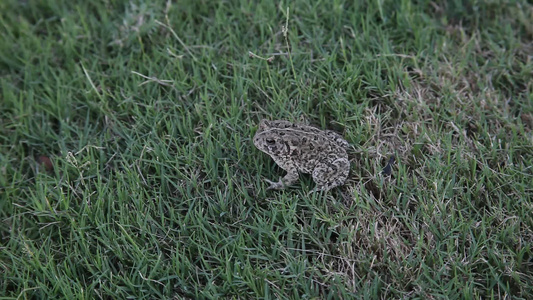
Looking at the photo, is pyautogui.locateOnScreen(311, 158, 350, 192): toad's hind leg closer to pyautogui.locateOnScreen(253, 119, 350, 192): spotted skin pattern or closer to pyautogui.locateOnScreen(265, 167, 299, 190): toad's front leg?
pyautogui.locateOnScreen(253, 119, 350, 192): spotted skin pattern

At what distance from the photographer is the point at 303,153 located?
3.94 metres

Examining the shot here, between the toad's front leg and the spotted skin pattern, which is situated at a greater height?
the spotted skin pattern

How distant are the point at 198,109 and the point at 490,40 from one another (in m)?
2.69

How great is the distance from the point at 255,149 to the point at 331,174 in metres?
0.68

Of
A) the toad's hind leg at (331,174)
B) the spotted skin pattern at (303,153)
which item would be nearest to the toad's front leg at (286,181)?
the spotted skin pattern at (303,153)

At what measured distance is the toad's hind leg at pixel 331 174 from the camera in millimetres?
3830

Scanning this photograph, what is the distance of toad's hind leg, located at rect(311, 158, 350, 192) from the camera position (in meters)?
3.83

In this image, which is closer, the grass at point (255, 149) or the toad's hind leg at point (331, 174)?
the grass at point (255, 149)

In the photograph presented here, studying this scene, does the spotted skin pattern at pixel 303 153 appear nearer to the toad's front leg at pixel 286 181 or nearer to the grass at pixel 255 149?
the toad's front leg at pixel 286 181

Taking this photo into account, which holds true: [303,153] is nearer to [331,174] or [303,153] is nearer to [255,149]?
[331,174]

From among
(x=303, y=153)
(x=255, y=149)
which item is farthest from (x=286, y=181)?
(x=255, y=149)

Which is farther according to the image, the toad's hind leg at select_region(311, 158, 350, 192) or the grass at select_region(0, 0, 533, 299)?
the toad's hind leg at select_region(311, 158, 350, 192)

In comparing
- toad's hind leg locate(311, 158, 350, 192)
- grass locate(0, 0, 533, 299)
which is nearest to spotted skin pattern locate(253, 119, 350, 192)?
toad's hind leg locate(311, 158, 350, 192)

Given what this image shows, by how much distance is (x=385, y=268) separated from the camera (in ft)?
11.5
